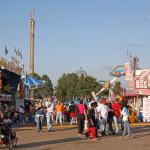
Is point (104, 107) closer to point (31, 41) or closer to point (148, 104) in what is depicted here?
point (148, 104)

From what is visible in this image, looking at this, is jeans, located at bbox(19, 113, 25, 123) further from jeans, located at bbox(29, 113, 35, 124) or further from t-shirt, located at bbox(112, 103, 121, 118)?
t-shirt, located at bbox(112, 103, 121, 118)

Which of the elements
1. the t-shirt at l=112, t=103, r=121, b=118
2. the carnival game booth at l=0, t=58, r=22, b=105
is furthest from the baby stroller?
the carnival game booth at l=0, t=58, r=22, b=105

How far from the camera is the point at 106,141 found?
60.1ft

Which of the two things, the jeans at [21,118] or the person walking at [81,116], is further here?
the jeans at [21,118]

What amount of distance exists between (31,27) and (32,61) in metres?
5.65

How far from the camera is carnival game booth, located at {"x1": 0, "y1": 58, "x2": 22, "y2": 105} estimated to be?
39.2m

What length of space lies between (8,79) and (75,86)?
2240 inches

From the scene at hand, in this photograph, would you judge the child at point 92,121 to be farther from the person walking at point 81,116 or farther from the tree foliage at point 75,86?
the tree foliage at point 75,86

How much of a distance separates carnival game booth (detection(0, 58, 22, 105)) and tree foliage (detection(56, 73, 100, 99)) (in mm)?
52143

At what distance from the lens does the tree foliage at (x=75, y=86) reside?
9675cm

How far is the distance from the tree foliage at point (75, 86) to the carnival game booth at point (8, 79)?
52.1 metres

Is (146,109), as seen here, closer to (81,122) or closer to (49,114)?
(49,114)

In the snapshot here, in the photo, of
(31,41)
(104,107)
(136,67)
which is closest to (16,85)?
(104,107)

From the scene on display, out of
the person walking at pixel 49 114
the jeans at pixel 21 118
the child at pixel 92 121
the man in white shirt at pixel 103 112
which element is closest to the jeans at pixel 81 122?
the man in white shirt at pixel 103 112
